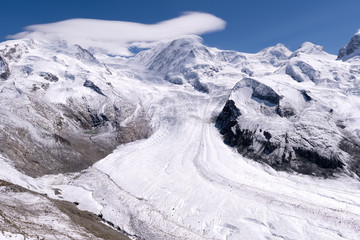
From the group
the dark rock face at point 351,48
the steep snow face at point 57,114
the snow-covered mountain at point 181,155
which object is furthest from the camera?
A: the dark rock face at point 351,48

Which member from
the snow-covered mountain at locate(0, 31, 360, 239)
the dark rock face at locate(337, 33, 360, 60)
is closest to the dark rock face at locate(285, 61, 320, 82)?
the snow-covered mountain at locate(0, 31, 360, 239)

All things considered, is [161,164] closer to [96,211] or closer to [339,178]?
[96,211]

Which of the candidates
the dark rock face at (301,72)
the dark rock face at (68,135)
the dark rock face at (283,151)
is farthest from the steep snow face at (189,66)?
the dark rock face at (283,151)

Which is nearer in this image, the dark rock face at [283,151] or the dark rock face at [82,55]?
the dark rock face at [283,151]

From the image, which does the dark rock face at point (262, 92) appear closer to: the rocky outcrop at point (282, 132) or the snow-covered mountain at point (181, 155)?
the rocky outcrop at point (282, 132)

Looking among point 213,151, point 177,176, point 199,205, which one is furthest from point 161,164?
point 199,205

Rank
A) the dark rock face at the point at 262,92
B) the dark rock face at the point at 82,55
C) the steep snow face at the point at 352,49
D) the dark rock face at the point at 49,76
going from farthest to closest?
the steep snow face at the point at 352,49 < the dark rock face at the point at 82,55 < the dark rock face at the point at 49,76 < the dark rock face at the point at 262,92
